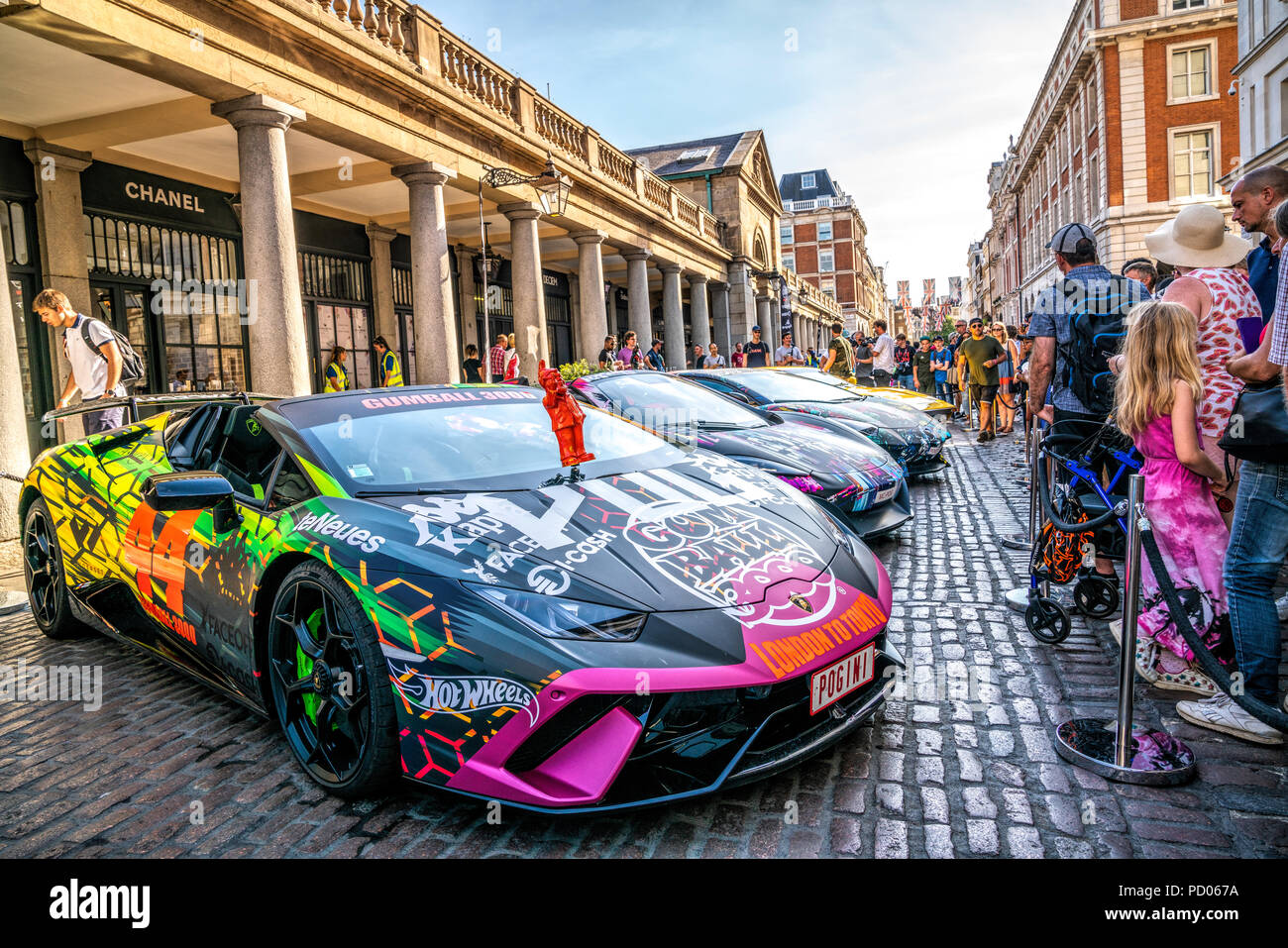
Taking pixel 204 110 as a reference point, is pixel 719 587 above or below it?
below

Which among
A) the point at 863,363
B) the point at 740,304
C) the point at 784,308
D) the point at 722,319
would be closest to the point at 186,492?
the point at 863,363

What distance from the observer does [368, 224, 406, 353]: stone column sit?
56.2ft

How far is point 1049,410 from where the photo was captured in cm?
494

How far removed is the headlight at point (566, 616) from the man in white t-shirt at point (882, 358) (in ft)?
48.1

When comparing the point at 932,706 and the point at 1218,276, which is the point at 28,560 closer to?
the point at 932,706

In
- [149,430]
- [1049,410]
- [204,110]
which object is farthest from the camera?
[204,110]

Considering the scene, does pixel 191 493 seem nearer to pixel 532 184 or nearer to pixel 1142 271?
pixel 1142 271

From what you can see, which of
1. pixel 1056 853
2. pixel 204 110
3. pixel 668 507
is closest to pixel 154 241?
pixel 204 110

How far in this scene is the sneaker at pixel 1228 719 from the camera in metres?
2.90

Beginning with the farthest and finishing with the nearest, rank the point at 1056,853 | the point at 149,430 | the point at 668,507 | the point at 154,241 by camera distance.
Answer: the point at 154,241 < the point at 149,430 < the point at 668,507 < the point at 1056,853

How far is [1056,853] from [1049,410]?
10.8 ft

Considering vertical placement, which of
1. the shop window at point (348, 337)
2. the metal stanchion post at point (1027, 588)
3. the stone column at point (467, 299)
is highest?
the stone column at point (467, 299)

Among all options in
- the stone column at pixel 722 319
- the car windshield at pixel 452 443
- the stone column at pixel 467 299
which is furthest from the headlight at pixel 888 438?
the stone column at pixel 722 319

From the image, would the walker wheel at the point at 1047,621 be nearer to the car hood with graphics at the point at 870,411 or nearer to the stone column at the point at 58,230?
the car hood with graphics at the point at 870,411
